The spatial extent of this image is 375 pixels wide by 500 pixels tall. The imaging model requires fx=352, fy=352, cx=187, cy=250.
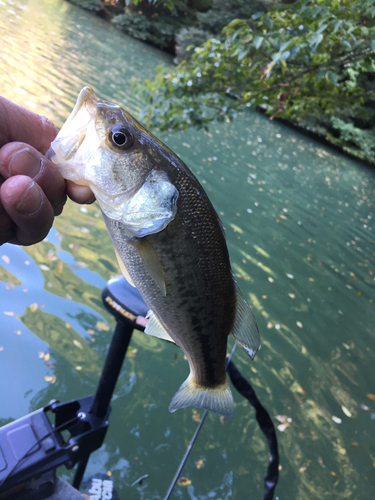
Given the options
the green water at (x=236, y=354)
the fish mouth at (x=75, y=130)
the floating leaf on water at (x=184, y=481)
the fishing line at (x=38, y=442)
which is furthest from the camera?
the green water at (x=236, y=354)

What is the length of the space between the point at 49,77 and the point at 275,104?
10.3 meters

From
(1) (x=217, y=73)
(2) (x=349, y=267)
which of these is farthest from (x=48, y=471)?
(2) (x=349, y=267)

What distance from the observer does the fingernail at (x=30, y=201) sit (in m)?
1.29

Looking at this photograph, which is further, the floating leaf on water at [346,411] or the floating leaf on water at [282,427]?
the floating leaf on water at [346,411]

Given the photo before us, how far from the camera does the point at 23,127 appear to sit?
5.05 feet

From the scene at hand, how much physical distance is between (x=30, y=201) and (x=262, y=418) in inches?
85.6

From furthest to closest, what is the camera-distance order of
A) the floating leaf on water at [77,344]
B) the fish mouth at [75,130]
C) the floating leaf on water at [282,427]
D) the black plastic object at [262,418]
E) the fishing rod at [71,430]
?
1. the floating leaf on water at [282,427]
2. the floating leaf on water at [77,344]
3. the black plastic object at [262,418]
4. the fishing rod at [71,430]
5. the fish mouth at [75,130]

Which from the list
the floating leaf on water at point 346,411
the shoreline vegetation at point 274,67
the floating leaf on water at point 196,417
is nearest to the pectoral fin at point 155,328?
the floating leaf on water at point 196,417

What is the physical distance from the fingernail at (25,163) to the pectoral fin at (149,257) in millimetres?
474

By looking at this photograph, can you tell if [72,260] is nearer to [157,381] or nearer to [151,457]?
[157,381]

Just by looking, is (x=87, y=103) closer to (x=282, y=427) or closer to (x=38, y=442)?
(x=38, y=442)

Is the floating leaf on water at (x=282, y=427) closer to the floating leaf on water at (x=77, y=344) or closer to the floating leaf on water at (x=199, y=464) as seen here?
the floating leaf on water at (x=199, y=464)

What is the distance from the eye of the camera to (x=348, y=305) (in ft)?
26.0

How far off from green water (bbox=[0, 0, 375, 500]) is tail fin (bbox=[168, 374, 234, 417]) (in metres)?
2.14
